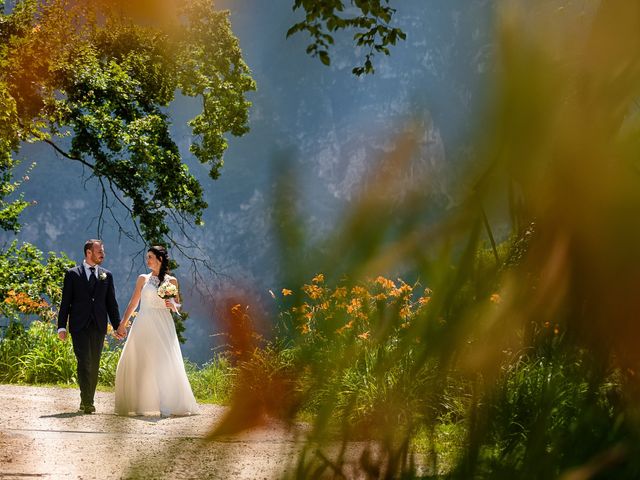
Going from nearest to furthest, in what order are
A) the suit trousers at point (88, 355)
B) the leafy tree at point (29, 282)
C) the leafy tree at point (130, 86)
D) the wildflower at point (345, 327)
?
1. the wildflower at point (345, 327)
2. the suit trousers at point (88, 355)
3. the leafy tree at point (130, 86)
4. the leafy tree at point (29, 282)

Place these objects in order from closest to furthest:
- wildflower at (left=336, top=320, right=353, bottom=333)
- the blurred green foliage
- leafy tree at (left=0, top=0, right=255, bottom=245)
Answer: the blurred green foliage < wildflower at (left=336, top=320, right=353, bottom=333) < leafy tree at (left=0, top=0, right=255, bottom=245)

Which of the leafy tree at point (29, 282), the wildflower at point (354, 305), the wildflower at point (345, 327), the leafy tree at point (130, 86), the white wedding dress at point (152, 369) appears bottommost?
the wildflower at point (345, 327)

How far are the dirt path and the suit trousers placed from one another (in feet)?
0.93

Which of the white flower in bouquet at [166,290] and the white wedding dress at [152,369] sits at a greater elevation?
the white flower in bouquet at [166,290]

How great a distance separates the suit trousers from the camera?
8.80 meters

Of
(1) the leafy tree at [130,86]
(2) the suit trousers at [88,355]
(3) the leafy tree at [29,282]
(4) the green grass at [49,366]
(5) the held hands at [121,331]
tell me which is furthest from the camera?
(3) the leafy tree at [29,282]

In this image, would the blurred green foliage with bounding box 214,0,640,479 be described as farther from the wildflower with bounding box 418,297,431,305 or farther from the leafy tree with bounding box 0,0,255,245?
the leafy tree with bounding box 0,0,255,245

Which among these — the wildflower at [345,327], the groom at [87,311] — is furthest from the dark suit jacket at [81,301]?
the wildflower at [345,327]

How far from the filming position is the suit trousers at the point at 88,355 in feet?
28.9

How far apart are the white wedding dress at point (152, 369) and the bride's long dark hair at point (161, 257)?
0.31ft

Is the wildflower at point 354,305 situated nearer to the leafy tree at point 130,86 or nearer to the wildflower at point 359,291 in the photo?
the wildflower at point 359,291

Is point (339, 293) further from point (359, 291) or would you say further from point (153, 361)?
point (153, 361)

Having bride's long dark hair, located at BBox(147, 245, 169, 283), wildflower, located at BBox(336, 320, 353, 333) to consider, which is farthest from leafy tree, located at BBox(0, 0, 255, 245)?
wildflower, located at BBox(336, 320, 353, 333)

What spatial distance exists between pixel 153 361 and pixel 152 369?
101mm
